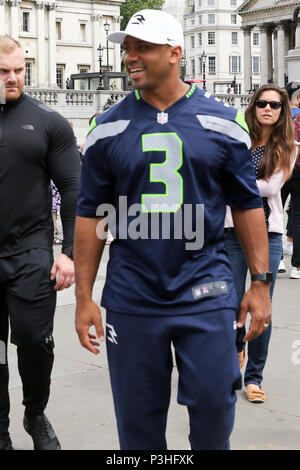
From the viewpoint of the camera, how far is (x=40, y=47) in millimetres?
87562

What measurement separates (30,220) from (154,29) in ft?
4.79

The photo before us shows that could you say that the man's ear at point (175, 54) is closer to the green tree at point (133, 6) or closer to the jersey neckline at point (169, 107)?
the jersey neckline at point (169, 107)

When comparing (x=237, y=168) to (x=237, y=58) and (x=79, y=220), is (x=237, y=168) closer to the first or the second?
(x=79, y=220)

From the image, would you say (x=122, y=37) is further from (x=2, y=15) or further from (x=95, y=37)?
(x=95, y=37)

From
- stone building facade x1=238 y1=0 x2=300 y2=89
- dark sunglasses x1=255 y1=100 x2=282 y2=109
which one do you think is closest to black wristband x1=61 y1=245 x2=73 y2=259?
dark sunglasses x1=255 y1=100 x2=282 y2=109

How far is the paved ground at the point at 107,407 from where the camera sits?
465 centimetres

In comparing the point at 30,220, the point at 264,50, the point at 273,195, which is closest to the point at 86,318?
the point at 30,220

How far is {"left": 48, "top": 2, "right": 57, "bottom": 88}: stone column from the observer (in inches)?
3487

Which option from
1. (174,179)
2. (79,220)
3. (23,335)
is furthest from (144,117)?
(23,335)

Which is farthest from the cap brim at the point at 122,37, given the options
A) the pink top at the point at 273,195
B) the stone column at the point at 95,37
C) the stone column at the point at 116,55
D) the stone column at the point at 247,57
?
the stone column at the point at 247,57

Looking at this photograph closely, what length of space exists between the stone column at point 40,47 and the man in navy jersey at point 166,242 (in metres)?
86.2

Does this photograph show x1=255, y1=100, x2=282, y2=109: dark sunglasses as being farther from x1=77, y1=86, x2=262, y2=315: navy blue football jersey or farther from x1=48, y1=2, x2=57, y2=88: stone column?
x1=48, y1=2, x2=57, y2=88: stone column

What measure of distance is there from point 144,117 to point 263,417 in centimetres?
254
